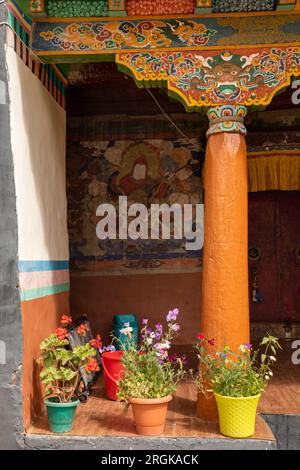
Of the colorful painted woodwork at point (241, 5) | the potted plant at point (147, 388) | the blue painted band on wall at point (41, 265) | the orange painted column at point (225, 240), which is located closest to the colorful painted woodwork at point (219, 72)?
the orange painted column at point (225, 240)

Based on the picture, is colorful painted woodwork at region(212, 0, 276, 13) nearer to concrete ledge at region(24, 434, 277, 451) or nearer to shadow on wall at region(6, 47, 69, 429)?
shadow on wall at region(6, 47, 69, 429)

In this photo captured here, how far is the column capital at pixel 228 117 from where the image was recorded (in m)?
5.50

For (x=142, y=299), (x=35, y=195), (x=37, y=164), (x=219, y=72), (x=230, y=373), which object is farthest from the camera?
(x=142, y=299)

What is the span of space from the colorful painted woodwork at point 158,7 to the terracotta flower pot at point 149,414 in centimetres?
371

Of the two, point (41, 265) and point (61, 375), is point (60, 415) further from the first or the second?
point (41, 265)

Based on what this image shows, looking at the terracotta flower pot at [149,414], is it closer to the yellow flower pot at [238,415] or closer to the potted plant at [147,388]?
the potted plant at [147,388]

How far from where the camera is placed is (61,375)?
17.0 feet

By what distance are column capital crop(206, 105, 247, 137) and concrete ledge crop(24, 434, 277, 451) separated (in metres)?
2.92

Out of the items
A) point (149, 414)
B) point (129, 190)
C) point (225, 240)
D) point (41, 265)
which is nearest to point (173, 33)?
point (225, 240)

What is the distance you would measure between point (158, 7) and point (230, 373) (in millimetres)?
3591

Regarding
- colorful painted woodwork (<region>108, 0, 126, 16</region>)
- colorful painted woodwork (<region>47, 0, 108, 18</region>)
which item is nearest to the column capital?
colorful painted woodwork (<region>108, 0, 126, 16</region>)

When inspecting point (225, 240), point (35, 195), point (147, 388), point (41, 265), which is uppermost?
point (35, 195)
